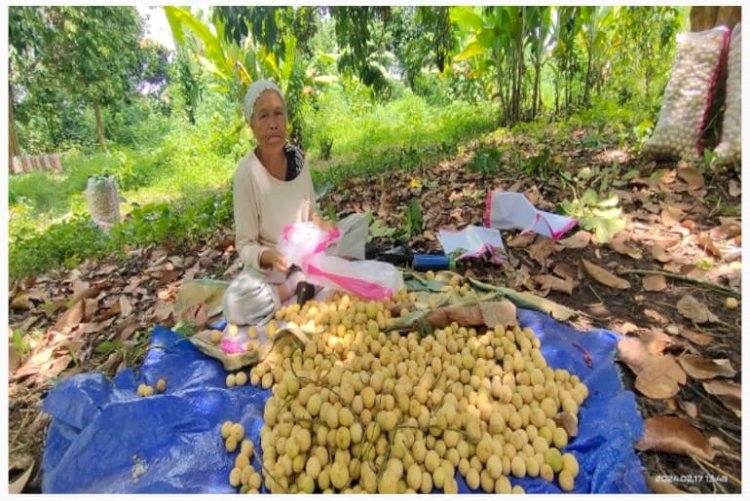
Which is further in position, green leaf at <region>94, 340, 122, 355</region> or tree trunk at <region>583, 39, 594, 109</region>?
tree trunk at <region>583, 39, 594, 109</region>

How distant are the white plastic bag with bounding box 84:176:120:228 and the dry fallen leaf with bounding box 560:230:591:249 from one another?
356 centimetres

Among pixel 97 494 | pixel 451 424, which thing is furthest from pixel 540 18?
pixel 97 494

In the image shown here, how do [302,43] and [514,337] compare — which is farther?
[302,43]

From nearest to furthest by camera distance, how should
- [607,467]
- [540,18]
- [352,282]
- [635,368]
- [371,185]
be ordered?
[607,467]
[635,368]
[352,282]
[371,185]
[540,18]

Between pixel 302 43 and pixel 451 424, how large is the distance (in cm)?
232

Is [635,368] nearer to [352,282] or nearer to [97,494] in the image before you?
[352,282]

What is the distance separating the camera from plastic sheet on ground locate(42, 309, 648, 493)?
4.19ft

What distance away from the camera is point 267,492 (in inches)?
51.0

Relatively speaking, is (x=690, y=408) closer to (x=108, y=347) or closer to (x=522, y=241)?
(x=522, y=241)

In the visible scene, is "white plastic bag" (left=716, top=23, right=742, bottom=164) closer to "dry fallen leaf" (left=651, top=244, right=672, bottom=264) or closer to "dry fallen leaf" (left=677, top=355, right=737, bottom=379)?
"dry fallen leaf" (left=651, top=244, right=672, bottom=264)

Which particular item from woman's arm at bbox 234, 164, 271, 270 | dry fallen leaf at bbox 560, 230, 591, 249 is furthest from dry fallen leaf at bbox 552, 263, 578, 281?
woman's arm at bbox 234, 164, 271, 270

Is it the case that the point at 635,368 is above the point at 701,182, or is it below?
below

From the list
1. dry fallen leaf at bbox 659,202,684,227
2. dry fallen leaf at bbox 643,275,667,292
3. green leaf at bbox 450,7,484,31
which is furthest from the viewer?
green leaf at bbox 450,7,484,31

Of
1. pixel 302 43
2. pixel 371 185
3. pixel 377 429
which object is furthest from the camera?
pixel 371 185
